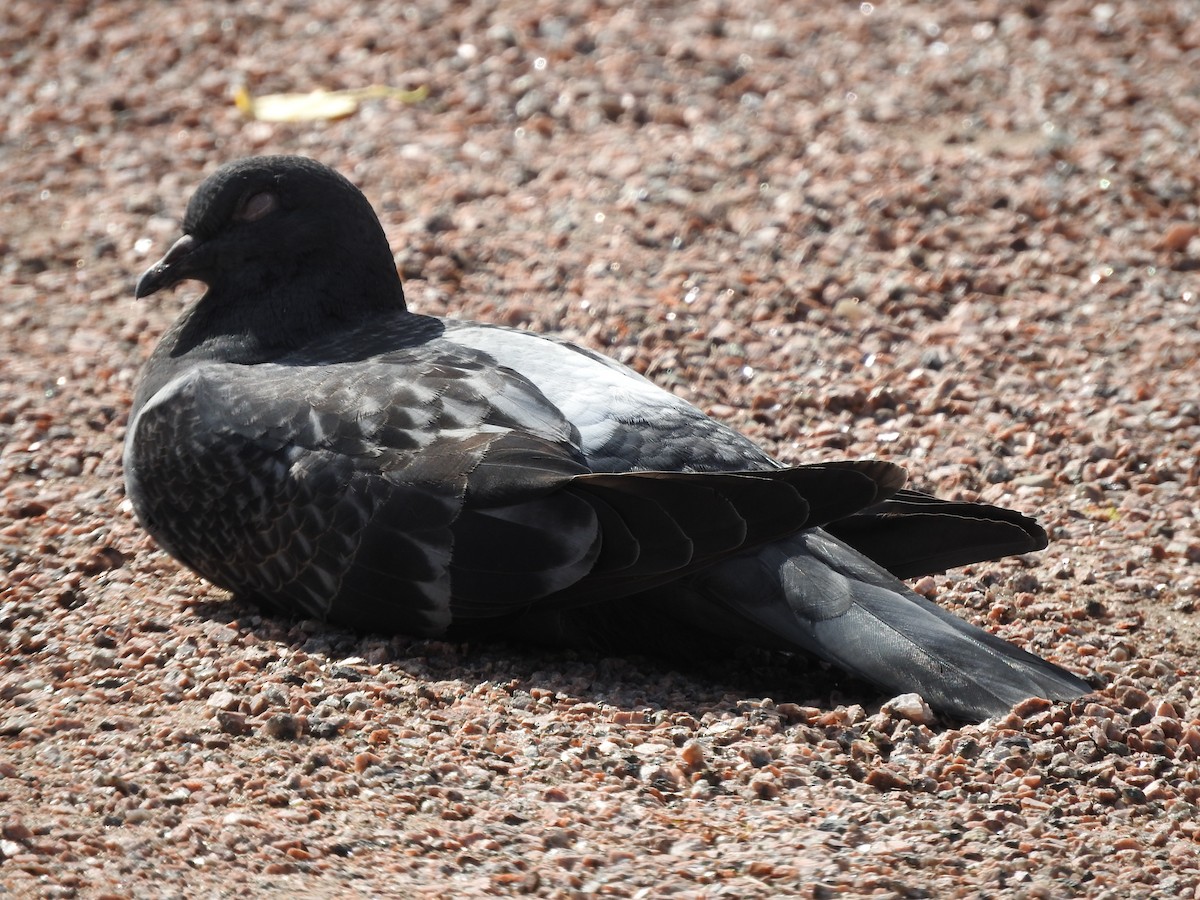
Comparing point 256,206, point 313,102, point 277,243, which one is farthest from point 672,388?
point 313,102

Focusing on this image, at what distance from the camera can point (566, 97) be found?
9070 millimetres

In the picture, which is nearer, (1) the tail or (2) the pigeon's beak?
(1) the tail

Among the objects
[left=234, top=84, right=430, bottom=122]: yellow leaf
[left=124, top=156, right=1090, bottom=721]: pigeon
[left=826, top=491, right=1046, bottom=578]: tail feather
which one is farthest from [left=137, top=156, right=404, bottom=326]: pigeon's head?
[left=234, top=84, right=430, bottom=122]: yellow leaf

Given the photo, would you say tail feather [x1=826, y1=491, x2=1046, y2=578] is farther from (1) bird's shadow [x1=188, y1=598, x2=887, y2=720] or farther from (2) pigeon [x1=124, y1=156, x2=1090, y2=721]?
(1) bird's shadow [x1=188, y1=598, x2=887, y2=720]

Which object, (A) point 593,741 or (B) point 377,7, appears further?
(B) point 377,7

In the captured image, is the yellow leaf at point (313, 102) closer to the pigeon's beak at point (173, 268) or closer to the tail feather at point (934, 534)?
the pigeon's beak at point (173, 268)

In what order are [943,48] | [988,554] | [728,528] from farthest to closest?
[943,48] < [988,554] < [728,528]

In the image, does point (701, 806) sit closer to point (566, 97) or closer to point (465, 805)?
point (465, 805)

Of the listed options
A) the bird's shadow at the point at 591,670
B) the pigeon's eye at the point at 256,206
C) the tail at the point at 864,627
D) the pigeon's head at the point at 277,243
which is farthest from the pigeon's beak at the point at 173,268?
the tail at the point at 864,627

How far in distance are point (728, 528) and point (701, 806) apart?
2.89ft

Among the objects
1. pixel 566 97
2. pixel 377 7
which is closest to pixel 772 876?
pixel 566 97

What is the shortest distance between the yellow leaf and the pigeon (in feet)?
13.0

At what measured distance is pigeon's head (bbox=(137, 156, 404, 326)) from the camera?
5648 millimetres

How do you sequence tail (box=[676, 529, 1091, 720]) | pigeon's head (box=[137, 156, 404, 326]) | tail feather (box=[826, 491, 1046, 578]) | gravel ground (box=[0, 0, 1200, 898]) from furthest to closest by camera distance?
pigeon's head (box=[137, 156, 404, 326]), tail feather (box=[826, 491, 1046, 578]), tail (box=[676, 529, 1091, 720]), gravel ground (box=[0, 0, 1200, 898])
